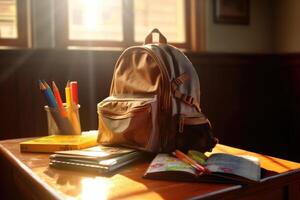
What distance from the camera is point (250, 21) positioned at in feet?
8.80

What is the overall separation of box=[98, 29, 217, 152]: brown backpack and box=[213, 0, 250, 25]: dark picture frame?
169cm

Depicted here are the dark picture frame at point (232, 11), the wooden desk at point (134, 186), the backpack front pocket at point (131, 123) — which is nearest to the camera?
the wooden desk at point (134, 186)

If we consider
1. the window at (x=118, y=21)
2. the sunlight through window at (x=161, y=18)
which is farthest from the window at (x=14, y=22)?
the sunlight through window at (x=161, y=18)

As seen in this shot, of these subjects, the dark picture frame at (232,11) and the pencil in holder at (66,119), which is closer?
the pencil in holder at (66,119)

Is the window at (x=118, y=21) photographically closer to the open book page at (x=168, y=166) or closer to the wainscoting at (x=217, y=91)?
the wainscoting at (x=217, y=91)

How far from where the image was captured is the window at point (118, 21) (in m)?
2.08

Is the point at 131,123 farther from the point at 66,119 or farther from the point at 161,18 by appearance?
the point at 161,18

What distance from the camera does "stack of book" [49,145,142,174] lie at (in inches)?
29.4

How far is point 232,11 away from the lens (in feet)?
8.43

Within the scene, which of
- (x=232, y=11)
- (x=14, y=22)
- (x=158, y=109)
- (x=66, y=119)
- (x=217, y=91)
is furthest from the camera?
(x=232, y=11)

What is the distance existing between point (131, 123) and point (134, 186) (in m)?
0.25

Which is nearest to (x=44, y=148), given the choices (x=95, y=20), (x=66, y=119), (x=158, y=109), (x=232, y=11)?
(x=66, y=119)

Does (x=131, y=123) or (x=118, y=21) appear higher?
(x=118, y=21)

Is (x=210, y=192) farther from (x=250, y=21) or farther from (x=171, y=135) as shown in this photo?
(x=250, y=21)
